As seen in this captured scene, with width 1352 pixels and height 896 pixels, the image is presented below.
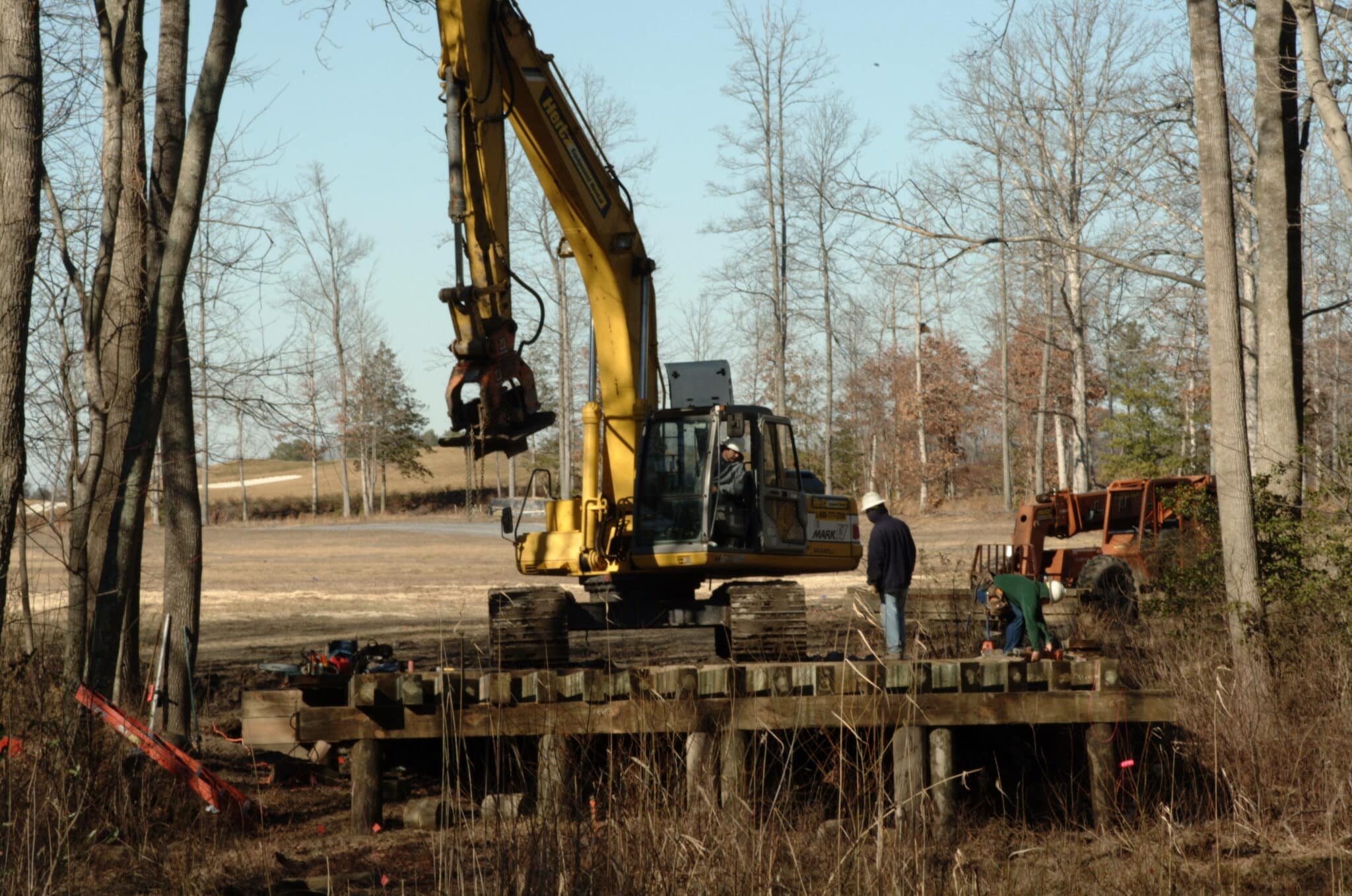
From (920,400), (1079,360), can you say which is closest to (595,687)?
(1079,360)

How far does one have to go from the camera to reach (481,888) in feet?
20.6

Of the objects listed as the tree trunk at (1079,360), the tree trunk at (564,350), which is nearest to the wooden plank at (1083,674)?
the tree trunk at (1079,360)

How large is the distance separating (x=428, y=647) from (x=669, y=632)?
5.59 metres

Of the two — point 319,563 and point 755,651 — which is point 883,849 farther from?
point 319,563

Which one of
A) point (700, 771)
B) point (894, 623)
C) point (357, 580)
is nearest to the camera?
point (700, 771)

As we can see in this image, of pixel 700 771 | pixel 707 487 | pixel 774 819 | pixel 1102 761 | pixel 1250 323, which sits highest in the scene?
pixel 1250 323

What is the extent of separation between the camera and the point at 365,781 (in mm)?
9703

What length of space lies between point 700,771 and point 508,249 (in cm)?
460

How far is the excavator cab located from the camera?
12.7 m

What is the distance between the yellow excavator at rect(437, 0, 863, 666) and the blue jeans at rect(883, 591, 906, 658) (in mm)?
722

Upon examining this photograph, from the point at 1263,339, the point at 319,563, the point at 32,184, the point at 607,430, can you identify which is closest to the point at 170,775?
the point at 32,184

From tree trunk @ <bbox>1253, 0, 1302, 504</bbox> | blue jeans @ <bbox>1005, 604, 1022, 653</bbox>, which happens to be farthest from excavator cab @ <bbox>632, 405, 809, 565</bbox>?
tree trunk @ <bbox>1253, 0, 1302, 504</bbox>

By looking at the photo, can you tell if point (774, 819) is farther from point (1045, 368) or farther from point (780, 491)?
point (1045, 368)

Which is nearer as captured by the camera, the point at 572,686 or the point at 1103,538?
the point at 572,686
